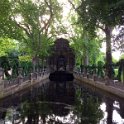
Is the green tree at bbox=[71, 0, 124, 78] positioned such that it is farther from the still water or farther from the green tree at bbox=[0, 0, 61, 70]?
the green tree at bbox=[0, 0, 61, 70]

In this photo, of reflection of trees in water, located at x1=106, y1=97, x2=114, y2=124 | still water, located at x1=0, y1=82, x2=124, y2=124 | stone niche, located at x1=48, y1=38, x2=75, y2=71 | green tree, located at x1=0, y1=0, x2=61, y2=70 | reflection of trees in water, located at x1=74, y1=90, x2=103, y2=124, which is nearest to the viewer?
still water, located at x1=0, y1=82, x2=124, y2=124

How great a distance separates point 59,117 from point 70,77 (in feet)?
160

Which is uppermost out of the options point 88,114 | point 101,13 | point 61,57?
point 101,13

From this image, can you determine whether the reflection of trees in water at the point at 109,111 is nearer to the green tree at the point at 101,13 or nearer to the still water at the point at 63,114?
the still water at the point at 63,114

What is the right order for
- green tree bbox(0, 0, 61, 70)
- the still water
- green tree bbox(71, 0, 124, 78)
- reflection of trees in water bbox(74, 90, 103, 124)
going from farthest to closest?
green tree bbox(0, 0, 61, 70), green tree bbox(71, 0, 124, 78), reflection of trees in water bbox(74, 90, 103, 124), the still water

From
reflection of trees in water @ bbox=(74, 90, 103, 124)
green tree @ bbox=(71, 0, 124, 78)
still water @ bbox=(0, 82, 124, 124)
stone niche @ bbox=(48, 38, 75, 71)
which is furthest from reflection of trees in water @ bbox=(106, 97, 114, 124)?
stone niche @ bbox=(48, 38, 75, 71)

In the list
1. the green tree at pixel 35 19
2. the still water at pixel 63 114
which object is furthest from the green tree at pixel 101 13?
the green tree at pixel 35 19

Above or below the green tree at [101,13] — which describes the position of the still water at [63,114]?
below

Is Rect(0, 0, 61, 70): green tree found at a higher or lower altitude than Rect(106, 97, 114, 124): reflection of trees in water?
higher

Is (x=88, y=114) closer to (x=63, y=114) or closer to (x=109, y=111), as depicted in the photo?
(x=63, y=114)

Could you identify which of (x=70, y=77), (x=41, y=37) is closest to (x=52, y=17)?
(x=41, y=37)

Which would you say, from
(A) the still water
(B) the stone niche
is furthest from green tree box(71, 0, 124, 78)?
(B) the stone niche

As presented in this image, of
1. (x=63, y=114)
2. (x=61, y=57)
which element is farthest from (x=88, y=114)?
(x=61, y=57)

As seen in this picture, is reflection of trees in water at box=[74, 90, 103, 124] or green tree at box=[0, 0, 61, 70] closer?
reflection of trees in water at box=[74, 90, 103, 124]
